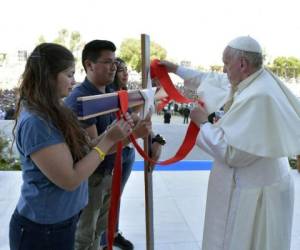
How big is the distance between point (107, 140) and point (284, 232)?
3.54 feet

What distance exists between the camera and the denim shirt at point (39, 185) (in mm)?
1130

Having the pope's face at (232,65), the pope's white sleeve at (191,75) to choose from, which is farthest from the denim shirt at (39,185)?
the pope's white sleeve at (191,75)

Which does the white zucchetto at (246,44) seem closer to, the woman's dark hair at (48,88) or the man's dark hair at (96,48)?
the man's dark hair at (96,48)

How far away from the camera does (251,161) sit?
1692 millimetres

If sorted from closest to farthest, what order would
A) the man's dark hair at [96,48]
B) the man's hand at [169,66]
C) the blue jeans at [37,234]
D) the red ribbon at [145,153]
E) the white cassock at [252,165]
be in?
the blue jeans at [37,234] < the red ribbon at [145,153] < the white cassock at [252,165] < the man's dark hair at [96,48] < the man's hand at [169,66]

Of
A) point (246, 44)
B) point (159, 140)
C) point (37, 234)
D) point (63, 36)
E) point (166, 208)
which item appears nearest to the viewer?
point (37, 234)

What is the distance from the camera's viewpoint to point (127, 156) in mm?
2256

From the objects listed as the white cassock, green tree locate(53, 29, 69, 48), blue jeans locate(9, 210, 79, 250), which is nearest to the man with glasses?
the white cassock

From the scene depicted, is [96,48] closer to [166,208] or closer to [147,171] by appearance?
[147,171]

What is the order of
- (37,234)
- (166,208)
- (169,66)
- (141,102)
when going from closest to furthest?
(37,234), (141,102), (169,66), (166,208)

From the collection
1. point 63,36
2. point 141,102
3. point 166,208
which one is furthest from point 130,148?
point 63,36

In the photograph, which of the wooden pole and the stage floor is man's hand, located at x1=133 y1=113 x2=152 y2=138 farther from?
the stage floor

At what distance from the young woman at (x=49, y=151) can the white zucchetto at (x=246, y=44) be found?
0.69m

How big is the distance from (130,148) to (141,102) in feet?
2.54
